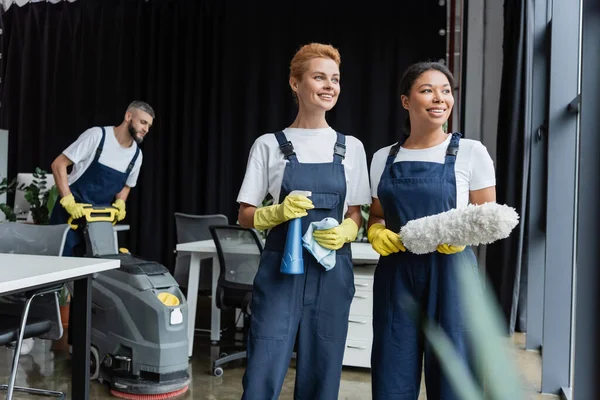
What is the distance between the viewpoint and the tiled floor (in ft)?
9.55

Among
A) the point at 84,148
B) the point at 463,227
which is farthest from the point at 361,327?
the point at 463,227

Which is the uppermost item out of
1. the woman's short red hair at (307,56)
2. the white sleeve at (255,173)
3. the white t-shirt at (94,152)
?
the woman's short red hair at (307,56)

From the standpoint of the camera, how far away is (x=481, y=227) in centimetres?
119

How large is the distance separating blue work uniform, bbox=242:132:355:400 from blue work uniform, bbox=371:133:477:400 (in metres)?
0.15

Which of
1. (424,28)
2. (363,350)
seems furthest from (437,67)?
(424,28)

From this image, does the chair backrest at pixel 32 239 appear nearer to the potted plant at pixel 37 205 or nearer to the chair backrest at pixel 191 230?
Result: the chair backrest at pixel 191 230

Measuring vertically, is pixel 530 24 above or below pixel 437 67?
above

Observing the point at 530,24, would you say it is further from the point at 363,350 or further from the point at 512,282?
the point at 363,350

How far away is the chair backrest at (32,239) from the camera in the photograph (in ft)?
8.98

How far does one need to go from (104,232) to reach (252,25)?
3.62 meters

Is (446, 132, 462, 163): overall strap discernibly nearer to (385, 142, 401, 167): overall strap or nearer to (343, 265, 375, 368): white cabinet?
(385, 142, 401, 167): overall strap

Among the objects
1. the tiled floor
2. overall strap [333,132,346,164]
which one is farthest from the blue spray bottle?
the tiled floor

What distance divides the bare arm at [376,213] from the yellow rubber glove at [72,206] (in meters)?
1.99

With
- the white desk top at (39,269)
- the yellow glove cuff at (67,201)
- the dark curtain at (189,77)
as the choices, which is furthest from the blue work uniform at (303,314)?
the dark curtain at (189,77)
